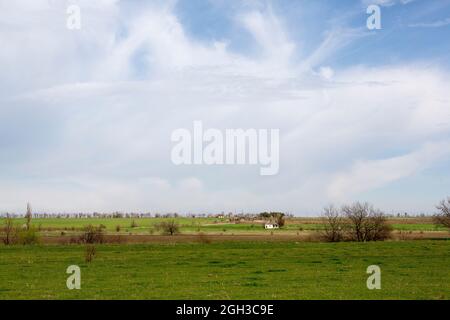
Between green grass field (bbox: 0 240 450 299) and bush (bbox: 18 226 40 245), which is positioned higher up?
green grass field (bbox: 0 240 450 299)

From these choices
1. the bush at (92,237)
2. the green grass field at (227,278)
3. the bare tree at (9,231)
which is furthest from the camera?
the bush at (92,237)

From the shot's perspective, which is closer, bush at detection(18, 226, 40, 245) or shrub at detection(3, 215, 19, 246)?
shrub at detection(3, 215, 19, 246)

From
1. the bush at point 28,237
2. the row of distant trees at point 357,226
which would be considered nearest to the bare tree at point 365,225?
the row of distant trees at point 357,226

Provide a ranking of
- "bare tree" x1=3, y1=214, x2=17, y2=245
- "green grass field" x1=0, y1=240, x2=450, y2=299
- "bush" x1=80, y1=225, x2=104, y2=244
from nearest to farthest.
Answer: "green grass field" x1=0, y1=240, x2=450, y2=299 < "bare tree" x1=3, y1=214, x2=17, y2=245 < "bush" x1=80, y1=225, x2=104, y2=244

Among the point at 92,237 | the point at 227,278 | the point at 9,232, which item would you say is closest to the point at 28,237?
the point at 9,232

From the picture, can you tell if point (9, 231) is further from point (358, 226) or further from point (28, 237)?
point (358, 226)

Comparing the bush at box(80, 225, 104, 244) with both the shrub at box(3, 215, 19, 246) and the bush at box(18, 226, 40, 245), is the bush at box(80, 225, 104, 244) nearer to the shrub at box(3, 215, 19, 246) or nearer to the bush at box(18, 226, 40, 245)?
the bush at box(18, 226, 40, 245)

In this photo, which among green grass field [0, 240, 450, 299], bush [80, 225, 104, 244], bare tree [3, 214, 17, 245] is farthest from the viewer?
bush [80, 225, 104, 244]

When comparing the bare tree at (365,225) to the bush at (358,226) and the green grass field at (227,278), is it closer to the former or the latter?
the bush at (358,226)

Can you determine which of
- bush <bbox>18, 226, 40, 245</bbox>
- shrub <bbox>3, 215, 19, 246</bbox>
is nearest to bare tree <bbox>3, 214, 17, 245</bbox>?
shrub <bbox>3, 215, 19, 246</bbox>

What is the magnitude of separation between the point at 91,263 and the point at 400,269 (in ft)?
74.4
